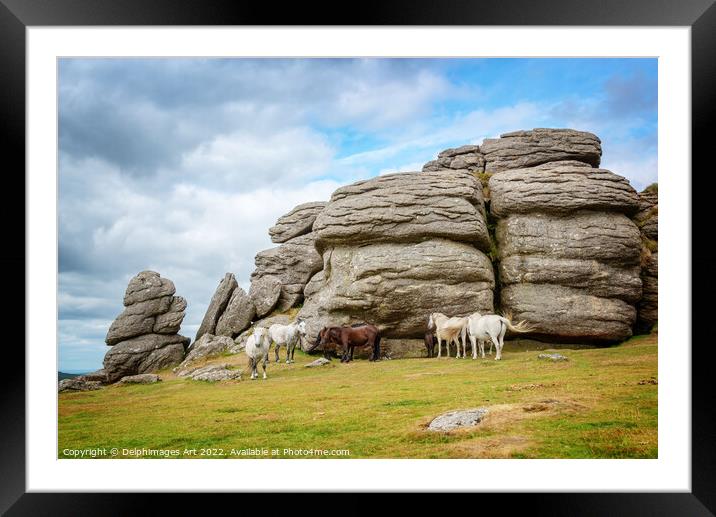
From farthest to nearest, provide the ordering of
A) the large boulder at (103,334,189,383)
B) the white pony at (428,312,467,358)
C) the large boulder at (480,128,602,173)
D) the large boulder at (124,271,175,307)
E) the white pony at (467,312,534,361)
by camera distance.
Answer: the large boulder at (124,271,175,307) → the large boulder at (480,128,602,173) → the large boulder at (103,334,189,383) → the white pony at (428,312,467,358) → the white pony at (467,312,534,361)

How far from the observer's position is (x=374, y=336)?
69.3 feet

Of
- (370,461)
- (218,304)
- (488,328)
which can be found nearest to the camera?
(370,461)

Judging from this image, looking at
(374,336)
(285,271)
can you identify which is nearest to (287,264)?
(285,271)

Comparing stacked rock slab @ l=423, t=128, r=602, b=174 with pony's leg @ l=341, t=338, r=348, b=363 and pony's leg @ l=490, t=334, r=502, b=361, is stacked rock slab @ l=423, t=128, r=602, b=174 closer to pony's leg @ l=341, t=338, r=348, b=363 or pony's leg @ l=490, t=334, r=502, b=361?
pony's leg @ l=490, t=334, r=502, b=361

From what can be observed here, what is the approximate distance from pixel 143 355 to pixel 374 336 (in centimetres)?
1229

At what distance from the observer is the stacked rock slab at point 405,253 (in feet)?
70.9

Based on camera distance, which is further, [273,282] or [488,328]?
[273,282]

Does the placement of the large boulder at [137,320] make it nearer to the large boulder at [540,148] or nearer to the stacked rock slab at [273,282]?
the stacked rock slab at [273,282]

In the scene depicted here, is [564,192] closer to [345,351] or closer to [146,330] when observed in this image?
[345,351]

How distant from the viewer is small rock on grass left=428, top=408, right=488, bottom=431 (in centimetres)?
1227

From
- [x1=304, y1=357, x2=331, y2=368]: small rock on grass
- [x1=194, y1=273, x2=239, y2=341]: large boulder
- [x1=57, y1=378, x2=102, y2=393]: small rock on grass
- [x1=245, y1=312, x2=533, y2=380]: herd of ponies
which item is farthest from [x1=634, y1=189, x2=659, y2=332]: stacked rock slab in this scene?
[x1=57, y1=378, x2=102, y2=393]: small rock on grass

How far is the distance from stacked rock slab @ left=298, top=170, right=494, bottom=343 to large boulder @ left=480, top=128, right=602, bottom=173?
539cm
